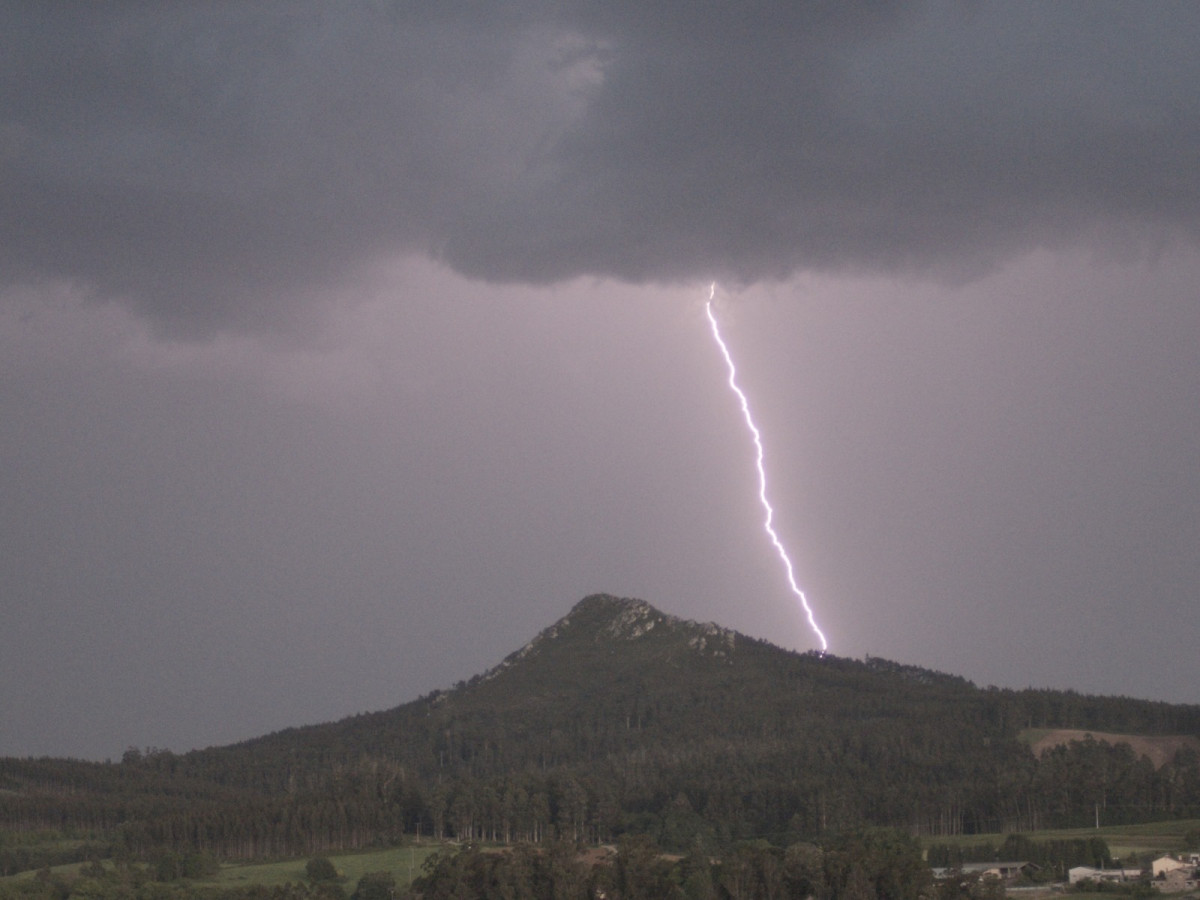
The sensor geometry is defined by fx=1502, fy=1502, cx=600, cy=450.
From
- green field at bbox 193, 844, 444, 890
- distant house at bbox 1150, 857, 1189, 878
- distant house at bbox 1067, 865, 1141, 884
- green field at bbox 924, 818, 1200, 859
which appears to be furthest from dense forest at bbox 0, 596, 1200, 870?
distant house at bbox 1150, 857, 1189, 878

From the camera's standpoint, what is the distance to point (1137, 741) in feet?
539

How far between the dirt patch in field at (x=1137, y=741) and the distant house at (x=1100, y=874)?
2492 inches

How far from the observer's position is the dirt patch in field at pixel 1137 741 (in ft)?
525

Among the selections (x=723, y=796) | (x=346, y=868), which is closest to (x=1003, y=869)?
(x=723, y=796)

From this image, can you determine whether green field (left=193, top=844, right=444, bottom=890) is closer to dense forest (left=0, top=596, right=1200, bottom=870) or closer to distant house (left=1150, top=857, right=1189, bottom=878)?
dense forest (left=0, top=596, right=1200, bottom=870)

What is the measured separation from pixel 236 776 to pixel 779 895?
125 m

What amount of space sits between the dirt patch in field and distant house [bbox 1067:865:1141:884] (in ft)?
208

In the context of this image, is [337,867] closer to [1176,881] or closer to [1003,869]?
[1003,869]

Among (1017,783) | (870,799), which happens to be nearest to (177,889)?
(870,799)

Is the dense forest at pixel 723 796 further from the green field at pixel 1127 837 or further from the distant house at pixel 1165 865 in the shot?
the distant house at pixel 1165 865

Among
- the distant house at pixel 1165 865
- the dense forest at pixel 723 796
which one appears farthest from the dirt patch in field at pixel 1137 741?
the distant house at pixel 1165 865

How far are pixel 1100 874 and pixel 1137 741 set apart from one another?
250ft

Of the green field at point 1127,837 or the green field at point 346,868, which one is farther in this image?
the green field at point 346,868

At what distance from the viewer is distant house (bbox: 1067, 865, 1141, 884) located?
301ft
